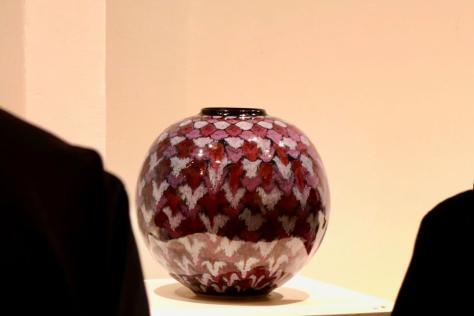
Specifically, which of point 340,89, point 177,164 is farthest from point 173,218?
point 340,89

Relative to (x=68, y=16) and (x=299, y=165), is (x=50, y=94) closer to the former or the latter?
(x=68, y=16)

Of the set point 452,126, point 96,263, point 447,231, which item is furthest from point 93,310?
point 452,126

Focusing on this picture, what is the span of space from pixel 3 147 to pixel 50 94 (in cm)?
77

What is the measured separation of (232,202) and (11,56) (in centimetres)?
43

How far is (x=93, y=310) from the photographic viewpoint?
41 cm

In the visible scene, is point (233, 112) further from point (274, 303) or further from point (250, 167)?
point (274, 303)

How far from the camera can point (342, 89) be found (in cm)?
147

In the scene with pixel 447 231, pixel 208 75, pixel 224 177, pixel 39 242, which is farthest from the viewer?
pixel 208 75

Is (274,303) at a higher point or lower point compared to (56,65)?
lower

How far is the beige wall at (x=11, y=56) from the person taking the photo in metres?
1.11

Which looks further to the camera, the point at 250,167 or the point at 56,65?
the point at 56,65

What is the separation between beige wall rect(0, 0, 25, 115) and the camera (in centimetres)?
111

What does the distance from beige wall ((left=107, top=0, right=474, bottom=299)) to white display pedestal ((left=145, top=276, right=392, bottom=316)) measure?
380 millimetres

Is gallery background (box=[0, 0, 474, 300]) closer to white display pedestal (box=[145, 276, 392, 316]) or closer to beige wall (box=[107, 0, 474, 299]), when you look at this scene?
beige wall (box=[107, 0, 474, 299])
